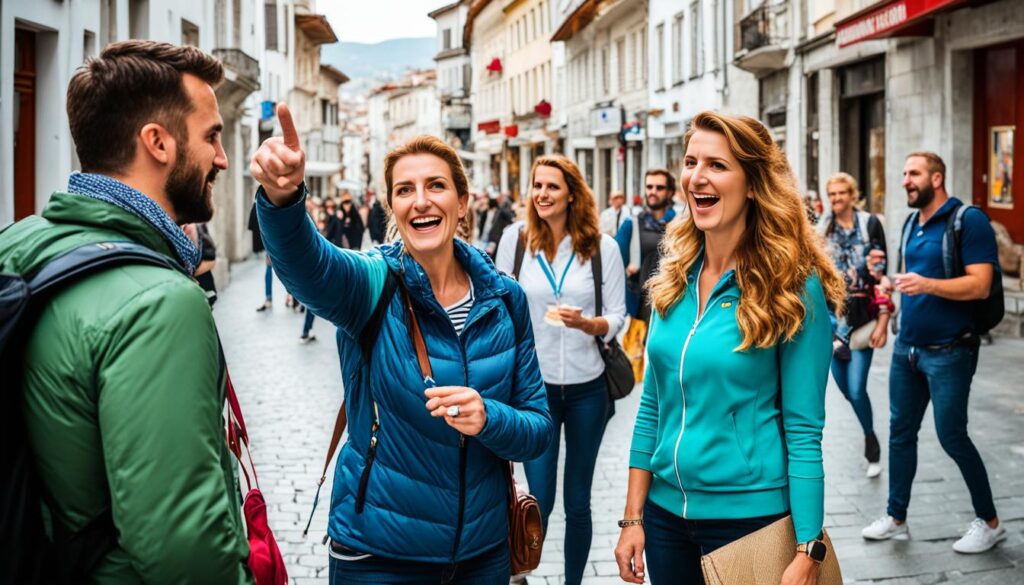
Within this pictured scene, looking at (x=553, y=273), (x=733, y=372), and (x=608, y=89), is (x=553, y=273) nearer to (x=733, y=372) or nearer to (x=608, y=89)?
(x=733, y=372)

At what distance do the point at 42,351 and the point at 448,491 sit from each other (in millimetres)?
1382

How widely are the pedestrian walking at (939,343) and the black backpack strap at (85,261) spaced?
4821 mm

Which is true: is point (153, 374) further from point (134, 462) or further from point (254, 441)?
point (254, 441)

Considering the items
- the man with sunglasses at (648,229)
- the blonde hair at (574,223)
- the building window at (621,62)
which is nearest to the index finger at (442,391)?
the blonde hair at (574,223)

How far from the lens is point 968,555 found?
20.0 ft

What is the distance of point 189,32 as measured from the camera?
2777 cm

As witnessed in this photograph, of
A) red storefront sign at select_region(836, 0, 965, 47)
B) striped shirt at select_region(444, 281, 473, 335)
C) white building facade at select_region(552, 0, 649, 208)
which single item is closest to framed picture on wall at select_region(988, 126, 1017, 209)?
red storefront sign at select_region(836, 0, 965, 47)

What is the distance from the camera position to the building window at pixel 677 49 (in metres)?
33.6

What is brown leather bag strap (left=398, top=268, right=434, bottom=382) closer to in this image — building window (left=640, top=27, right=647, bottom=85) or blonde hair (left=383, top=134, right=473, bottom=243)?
blonde hair (left=383, top=134, right=473, bottom=243)

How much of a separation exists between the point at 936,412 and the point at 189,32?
24.6 metres

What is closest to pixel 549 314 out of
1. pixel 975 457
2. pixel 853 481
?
pixel 975 457

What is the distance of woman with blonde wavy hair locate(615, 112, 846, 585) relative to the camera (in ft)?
11.0

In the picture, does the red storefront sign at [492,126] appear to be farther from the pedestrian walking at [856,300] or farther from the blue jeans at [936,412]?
the blue jeans at [936,412]

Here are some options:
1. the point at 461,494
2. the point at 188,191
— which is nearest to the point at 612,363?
the point at 461,494
